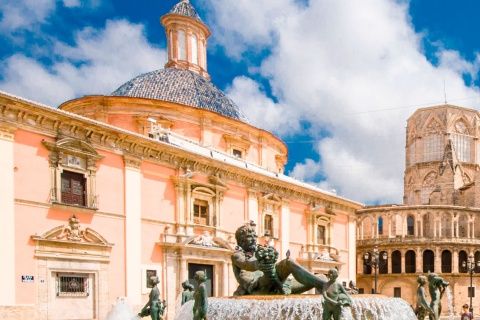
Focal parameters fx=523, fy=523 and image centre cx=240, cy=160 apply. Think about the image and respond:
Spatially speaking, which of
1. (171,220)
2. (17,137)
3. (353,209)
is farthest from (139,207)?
(353,209)

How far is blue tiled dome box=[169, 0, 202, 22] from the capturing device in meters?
28.2

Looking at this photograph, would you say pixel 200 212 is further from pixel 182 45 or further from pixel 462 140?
pixel 462 140

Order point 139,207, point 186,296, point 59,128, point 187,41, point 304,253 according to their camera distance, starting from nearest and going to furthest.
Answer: point 186,296 < point 59,128 < point 139,207 < point 304,253 < point 187,41

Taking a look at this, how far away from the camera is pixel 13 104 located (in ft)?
46.9

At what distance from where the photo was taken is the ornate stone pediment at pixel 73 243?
1476 centimetres

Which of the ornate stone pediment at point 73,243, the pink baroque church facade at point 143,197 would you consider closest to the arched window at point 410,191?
the pink baroque church facade at point 143,197

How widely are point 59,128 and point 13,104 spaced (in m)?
1.62

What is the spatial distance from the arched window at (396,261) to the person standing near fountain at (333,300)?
34.0 metres

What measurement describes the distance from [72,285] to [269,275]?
9.83m

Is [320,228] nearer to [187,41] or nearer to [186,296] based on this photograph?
[187,41]

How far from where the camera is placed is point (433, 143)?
5162 centimetres

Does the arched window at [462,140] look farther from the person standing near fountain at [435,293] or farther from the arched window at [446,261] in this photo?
the person standing near fountain at [435,293]

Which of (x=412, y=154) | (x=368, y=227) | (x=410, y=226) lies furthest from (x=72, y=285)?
(x=412, y=154)

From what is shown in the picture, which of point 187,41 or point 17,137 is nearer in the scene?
point 17,137
